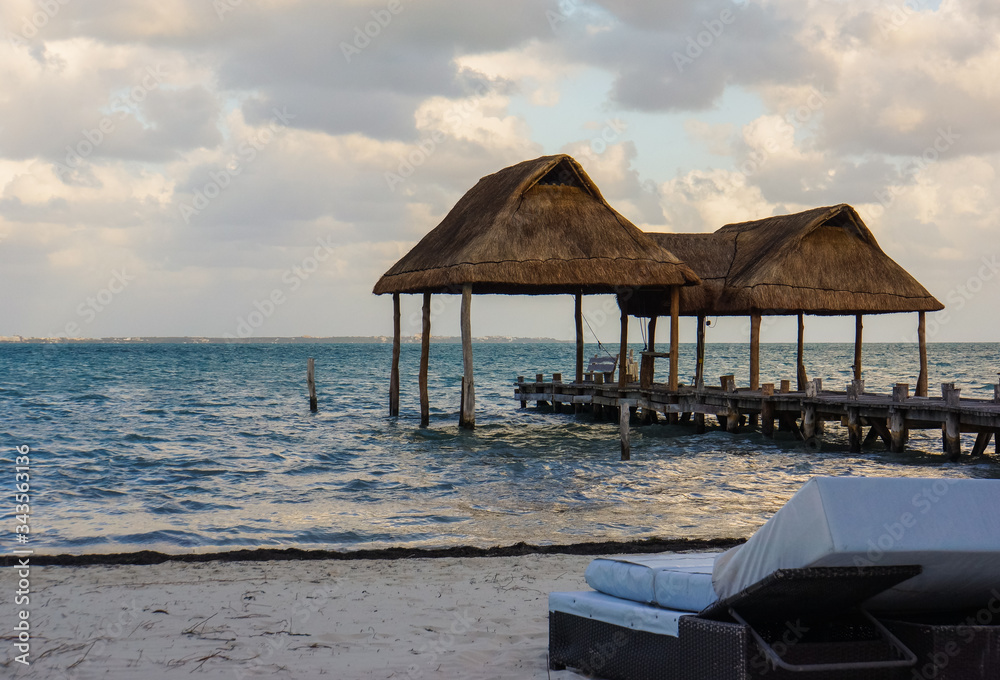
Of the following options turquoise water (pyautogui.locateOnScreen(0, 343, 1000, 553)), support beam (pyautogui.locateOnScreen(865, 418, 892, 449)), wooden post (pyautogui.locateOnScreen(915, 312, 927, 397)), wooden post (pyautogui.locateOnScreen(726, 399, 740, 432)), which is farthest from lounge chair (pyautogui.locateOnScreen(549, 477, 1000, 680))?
wooden post (pyautogui.locateOnScreen(915, 312, 927, 397))

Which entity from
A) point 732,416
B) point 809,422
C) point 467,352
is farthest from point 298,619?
point 732,416

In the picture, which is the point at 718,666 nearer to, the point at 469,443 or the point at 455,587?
the point at 455,587

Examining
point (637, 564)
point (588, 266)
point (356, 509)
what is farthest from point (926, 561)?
point (588, 266)

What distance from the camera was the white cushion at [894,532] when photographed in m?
3.29

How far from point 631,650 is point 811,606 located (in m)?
0.99

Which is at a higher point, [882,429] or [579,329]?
[579,329]

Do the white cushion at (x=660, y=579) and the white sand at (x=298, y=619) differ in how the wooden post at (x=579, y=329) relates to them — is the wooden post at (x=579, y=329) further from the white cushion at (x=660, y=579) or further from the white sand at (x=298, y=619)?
the white cushion at (x=660, y=579)

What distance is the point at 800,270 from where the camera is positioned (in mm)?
22000

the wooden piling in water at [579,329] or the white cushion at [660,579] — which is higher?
the wooden piling in water at [579,329]

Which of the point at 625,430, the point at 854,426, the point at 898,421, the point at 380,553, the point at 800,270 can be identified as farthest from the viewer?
the point at 800,270

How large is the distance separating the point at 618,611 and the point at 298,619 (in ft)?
8.51

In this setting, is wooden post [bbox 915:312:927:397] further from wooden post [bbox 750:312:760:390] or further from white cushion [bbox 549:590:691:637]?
white cushion [bbox 549:590:691:637]

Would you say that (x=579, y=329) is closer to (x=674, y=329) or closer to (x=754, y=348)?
(x=674, y=329)

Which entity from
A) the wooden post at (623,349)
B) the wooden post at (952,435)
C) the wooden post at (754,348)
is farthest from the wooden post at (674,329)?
the wooden post at (952,435)
